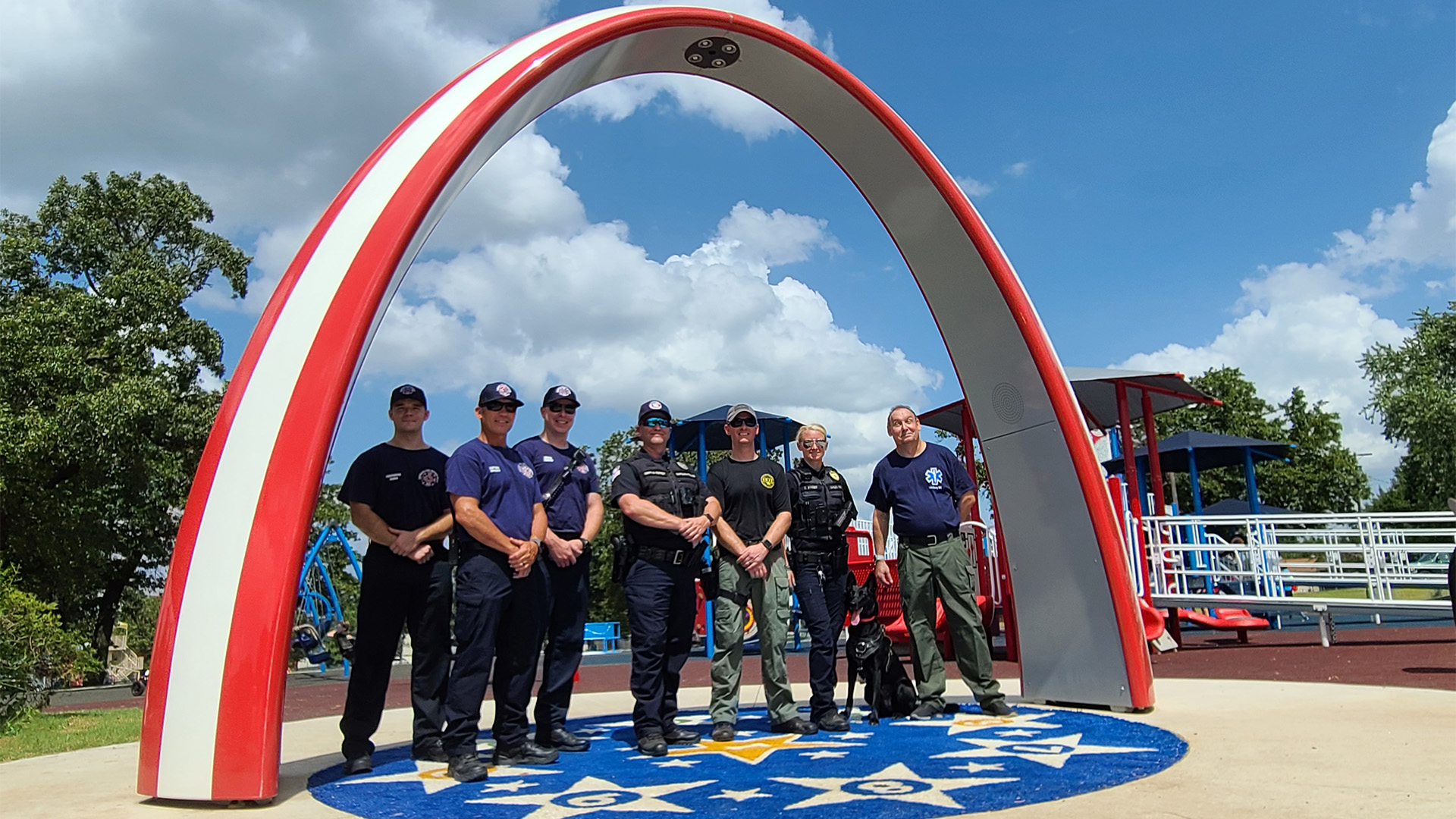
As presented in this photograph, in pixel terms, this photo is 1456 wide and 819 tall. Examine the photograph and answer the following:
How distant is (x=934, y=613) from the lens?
607 centimetres

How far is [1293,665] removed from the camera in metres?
8.69

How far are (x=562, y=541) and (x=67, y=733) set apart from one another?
481cm

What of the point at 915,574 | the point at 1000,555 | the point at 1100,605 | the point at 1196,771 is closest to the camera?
the point at 1196,771

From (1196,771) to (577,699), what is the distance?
598 centimetres

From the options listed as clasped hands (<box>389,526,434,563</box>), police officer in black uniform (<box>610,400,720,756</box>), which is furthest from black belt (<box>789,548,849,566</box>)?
clasped hands (<box>389,526,434,563</box>)

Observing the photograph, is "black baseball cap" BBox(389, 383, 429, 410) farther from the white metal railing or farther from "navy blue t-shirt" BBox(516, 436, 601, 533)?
the white metal railing

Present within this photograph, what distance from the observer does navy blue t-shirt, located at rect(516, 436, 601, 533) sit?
5.09 m

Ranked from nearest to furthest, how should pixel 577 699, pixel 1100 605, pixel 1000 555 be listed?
pixel 1100 605 < pixel 577 699 < pixel 1000 555

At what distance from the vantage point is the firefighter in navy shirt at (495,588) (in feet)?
14.3

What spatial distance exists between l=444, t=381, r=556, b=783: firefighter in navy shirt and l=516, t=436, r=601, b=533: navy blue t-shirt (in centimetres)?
20

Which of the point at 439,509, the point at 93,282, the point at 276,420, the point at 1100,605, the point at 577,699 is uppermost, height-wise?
the point at 93,282

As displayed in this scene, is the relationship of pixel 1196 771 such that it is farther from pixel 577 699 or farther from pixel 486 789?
pixel 577 699

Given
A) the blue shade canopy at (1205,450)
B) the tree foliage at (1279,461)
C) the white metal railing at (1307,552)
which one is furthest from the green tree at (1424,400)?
the white metal railing at (1307,552)

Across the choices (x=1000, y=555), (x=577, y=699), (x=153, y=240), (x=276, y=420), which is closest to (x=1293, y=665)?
(x=1000, y=555)
